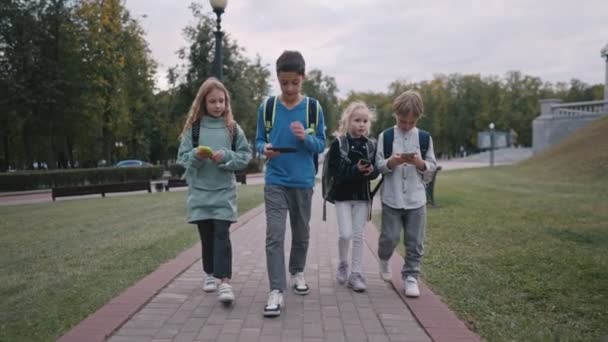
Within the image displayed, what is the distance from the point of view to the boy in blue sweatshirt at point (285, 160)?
146 inches

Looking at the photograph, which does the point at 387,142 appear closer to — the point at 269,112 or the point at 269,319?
the point at 269,112

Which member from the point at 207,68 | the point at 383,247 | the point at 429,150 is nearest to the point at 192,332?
the point at 383,247

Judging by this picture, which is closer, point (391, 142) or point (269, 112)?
point (269, 112)

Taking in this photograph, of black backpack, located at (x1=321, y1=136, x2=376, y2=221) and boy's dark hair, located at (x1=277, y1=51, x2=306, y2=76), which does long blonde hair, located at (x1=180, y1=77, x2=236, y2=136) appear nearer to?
boy's dark hair, located at (x1=277, y1=51, x2=306, y2=76)

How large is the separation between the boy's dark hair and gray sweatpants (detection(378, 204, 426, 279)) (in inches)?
58.4

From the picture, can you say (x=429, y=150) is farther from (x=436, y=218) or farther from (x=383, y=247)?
(x=436, y=218)

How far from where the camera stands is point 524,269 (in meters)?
4.94

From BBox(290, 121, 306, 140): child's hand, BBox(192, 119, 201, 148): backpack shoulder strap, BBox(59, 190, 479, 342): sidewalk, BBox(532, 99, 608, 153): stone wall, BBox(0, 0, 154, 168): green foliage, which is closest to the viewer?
BBox(59, 190, 479, 342): sidewalk

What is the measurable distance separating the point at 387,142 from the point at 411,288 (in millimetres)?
1310

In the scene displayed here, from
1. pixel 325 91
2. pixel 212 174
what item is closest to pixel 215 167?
pixel 212 174

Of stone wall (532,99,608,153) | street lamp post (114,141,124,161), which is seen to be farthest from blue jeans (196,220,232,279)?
street lamp post (114,141,124,161)

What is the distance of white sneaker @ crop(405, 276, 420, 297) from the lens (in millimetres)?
4020

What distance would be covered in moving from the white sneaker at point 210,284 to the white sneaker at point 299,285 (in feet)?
2.39

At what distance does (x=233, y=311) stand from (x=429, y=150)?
86.9 inches
